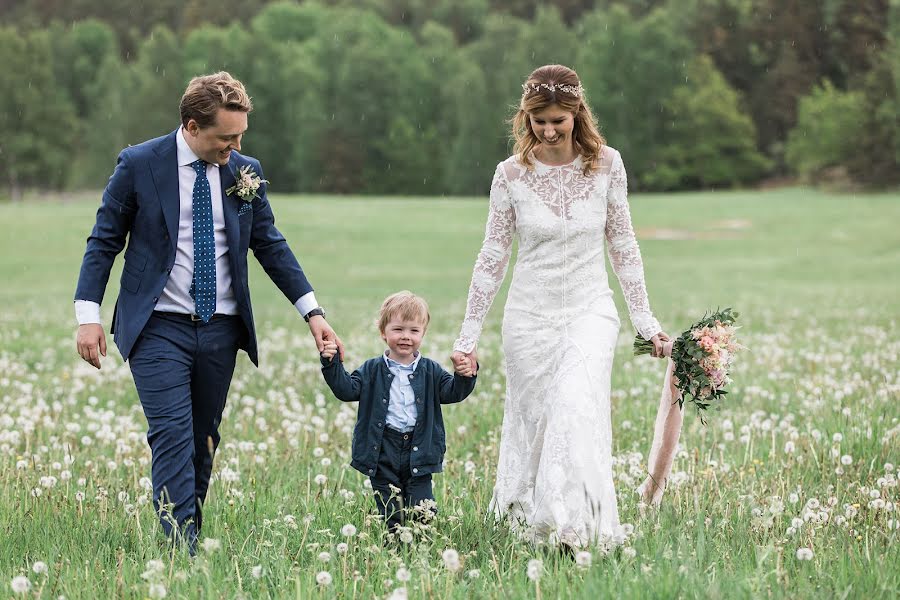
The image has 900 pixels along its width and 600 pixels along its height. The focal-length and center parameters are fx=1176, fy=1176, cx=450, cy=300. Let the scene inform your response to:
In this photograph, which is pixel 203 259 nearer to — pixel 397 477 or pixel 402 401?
pixel 402 401

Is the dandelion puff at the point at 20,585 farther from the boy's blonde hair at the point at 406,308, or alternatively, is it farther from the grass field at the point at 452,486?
the boy's blonde hair at the point at 406,308

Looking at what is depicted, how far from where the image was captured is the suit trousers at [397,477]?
575cm

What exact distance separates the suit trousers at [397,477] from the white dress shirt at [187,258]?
1.03 m

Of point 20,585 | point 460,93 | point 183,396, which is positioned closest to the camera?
point 20,585

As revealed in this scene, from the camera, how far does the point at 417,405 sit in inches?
227

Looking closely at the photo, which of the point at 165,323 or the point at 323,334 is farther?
the point at 323,334

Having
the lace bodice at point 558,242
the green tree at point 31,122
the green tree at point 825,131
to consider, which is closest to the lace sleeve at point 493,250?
the lace bodice at point 558,242

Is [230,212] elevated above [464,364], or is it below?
above

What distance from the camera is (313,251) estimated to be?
4034 cm

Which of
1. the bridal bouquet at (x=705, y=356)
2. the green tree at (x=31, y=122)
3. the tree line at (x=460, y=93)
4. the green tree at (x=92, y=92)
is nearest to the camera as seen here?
the bridal bouquet at (x=705, y=356)

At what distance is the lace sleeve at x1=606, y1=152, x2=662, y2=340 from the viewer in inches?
240

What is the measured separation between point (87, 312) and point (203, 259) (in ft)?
2.00

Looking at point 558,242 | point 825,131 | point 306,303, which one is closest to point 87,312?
point 306,303

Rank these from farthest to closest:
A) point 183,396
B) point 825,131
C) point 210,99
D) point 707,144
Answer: point 707,144, point 825,131, point 183,396, point 210,99
